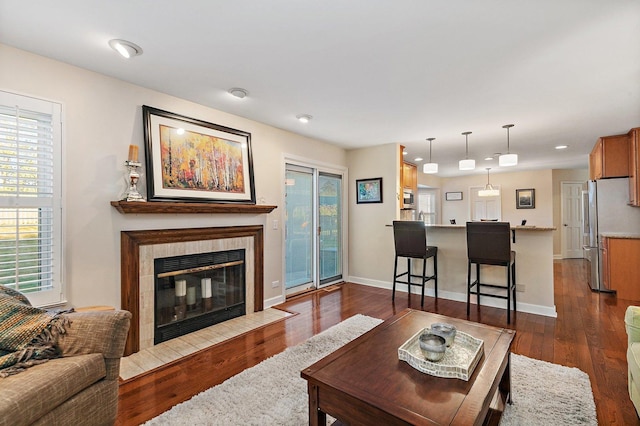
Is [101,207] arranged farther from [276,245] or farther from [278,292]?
[278,292]

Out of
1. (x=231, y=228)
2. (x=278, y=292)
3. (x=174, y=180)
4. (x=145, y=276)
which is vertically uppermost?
(x=174, y=180)

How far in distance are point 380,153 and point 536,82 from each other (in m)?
2.61

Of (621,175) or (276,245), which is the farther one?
(621,175)

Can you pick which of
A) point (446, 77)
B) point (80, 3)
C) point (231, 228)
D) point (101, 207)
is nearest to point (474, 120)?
point (446, 77)

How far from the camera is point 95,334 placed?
5.19 ft

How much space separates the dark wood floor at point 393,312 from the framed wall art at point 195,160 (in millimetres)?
1546

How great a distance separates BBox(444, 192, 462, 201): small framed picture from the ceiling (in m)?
5.48

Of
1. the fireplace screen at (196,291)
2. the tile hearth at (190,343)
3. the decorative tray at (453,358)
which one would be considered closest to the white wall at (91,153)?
the fireplace screen at (196,291)

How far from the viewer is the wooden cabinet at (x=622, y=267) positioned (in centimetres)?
431

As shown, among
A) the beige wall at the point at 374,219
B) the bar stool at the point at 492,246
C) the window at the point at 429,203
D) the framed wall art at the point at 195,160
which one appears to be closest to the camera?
the framed wall art at the point at 195,160

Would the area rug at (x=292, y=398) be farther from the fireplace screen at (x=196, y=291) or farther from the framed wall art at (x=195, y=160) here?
Result: the framed wall art at (x=195, y=160)

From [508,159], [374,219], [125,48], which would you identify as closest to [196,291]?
[125,48]

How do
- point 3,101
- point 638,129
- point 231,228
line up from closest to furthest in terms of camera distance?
point 3,101 < point 231,228 < point 638,129

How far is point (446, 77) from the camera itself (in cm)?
258
